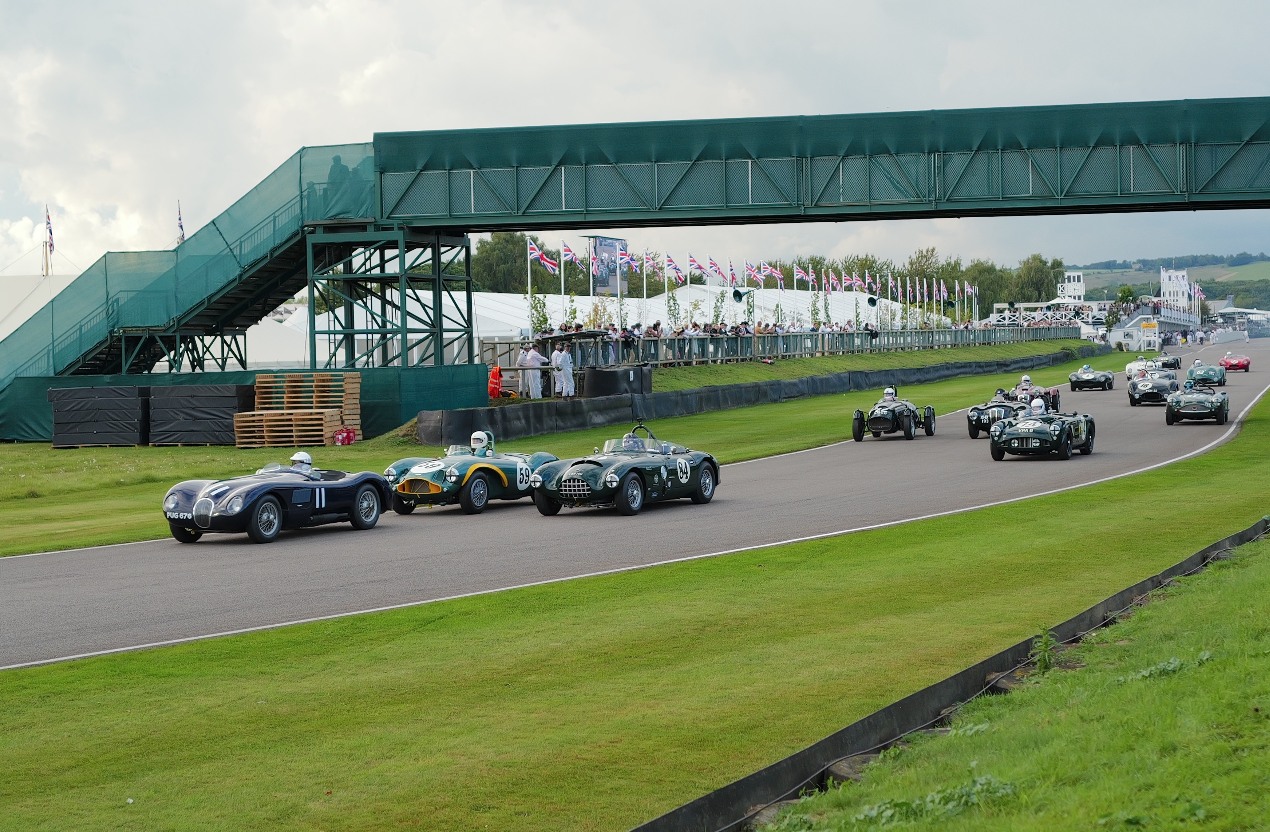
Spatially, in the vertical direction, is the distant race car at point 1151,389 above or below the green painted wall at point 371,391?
below

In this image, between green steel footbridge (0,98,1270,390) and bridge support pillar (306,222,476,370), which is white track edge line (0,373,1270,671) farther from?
bridge support pillar (306,222,476,370)

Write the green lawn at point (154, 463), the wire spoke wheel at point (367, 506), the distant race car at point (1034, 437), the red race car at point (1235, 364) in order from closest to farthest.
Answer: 1. the wire spoke wheel at point (367, 506)
2. the green lawn at point (154, 463)
3. the distant race car at point (1034, 437)
4. the red race car at point (1235, 364)

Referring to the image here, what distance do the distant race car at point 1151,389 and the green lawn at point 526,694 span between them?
30.0m

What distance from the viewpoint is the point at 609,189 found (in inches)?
1358

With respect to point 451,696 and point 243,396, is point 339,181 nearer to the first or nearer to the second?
point 243,396

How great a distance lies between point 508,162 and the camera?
1369 inches

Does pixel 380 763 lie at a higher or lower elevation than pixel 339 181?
lower

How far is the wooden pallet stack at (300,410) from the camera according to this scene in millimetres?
31625

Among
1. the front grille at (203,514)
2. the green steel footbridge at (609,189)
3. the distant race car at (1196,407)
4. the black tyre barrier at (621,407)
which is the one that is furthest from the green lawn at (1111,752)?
the distant race car at (1196,407)

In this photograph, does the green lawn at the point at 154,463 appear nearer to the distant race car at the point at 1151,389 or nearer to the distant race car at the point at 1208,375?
the distant race car at the point at 1151,389

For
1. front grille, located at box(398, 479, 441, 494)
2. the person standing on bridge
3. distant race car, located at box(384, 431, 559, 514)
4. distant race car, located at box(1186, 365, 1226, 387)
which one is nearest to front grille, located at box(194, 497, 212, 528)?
distant race car, located at box(384, 431, 559, 514)

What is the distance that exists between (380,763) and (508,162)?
29490mm

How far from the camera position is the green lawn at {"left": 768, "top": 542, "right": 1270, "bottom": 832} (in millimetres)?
4719

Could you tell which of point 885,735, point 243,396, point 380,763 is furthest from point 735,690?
point 243,396
